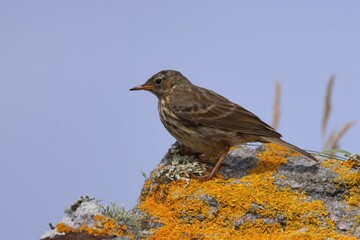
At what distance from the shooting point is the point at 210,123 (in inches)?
286

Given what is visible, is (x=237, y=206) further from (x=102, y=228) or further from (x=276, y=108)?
(x=276, y=108)

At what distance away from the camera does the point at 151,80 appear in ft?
27.8

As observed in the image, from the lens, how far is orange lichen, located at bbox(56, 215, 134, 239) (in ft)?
16.5

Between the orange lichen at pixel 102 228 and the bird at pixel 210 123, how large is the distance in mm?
1569

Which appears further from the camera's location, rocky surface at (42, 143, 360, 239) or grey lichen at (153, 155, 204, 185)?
grey lichen at (153, 155, 204, 185)

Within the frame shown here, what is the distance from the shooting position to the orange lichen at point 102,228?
5.02 metres

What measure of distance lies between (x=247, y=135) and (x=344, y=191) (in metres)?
1.52

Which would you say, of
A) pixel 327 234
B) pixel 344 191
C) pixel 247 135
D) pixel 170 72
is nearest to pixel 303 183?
pixel 344 191

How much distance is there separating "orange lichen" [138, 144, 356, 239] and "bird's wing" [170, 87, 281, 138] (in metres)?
1.13

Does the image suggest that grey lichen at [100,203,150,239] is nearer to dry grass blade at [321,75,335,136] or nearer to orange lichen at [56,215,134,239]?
orange lichen at [56,215,134,239]

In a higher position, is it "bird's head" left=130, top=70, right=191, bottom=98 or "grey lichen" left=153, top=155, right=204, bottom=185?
"bird's head" left=130, top=70, right=191, bottom=98

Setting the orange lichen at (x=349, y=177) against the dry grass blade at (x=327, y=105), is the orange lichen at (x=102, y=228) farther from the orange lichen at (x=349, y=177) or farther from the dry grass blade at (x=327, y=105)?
the dry grass blade at (x=327, y=105)

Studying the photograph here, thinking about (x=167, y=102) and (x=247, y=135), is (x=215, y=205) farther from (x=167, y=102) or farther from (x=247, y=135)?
(x=167, y=102)

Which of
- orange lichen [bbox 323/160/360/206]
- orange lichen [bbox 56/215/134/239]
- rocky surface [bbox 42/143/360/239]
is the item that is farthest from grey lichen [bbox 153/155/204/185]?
orange lichen [bbox 323/160/360/206]
